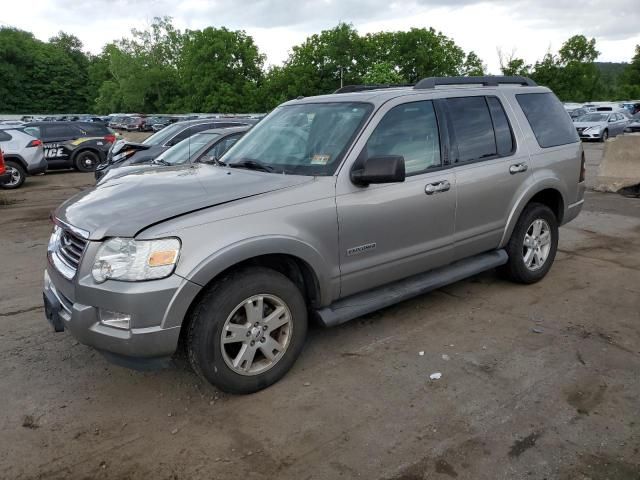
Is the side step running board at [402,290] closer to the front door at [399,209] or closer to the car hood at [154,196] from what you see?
the front door at [399,209]

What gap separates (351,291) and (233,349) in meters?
0.92

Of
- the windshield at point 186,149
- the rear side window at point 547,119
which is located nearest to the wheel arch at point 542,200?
the rear side window at point 547,119

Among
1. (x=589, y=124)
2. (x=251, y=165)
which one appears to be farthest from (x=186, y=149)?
(x=589, y=124)

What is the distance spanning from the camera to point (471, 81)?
476 centimetres

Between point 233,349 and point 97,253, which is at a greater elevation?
point 97,253

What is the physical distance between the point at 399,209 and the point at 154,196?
5.56 ft

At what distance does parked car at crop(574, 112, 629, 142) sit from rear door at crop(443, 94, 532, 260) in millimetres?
23955

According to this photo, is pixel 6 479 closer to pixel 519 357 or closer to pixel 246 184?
pixel 246 184

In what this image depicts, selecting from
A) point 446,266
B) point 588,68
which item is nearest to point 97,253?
point 446,266

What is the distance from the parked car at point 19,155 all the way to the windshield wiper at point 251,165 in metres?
11.6

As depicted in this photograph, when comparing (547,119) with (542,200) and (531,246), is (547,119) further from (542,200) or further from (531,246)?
(531,246)

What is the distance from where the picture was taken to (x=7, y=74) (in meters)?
72.6

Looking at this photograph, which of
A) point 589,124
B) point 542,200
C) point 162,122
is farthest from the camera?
point 162,122

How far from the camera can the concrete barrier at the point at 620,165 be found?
10.4m
